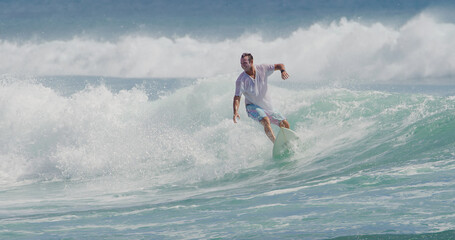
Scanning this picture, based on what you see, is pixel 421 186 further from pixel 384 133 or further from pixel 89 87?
pixel 89 87

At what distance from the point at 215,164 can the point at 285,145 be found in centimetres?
184

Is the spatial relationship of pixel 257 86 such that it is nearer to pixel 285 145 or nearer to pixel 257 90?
pixel 257 90

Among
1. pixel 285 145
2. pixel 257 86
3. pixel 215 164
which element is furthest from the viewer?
pixel 215 164

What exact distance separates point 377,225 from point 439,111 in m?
7.08

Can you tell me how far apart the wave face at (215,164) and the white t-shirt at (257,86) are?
1.35m

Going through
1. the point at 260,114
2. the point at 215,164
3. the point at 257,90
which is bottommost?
the point at 215,164

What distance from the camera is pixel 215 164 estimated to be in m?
12.0

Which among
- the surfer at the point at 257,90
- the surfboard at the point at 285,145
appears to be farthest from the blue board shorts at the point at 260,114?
the surfboard at the point at 285,145

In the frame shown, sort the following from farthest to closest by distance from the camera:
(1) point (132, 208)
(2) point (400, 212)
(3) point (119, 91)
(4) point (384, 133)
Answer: (3) point (119, 91) → (4) point (384, 133) → (1) point (132, 208) → (2) point (400, 212)

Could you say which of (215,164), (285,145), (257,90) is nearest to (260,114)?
(257,90)

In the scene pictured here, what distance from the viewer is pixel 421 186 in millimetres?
6609

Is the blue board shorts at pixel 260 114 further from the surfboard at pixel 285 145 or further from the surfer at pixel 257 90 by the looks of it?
the surfboard at pixel 285 145

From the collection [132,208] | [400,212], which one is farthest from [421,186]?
[132,208]

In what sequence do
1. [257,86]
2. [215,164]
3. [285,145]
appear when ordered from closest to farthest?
[257,86] → [285,145] → [215,164]
